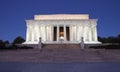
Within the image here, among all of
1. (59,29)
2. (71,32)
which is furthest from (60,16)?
(71,32)

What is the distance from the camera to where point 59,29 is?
68500 mm

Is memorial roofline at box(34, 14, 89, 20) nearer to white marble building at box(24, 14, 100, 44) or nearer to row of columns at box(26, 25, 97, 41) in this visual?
white marble building at box(24, 14, 100, 44)

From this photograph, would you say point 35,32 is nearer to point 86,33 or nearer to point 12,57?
point 86,33

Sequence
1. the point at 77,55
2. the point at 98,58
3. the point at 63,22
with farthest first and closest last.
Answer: the point at 63,22
the point at 77,55
the point at 98,58

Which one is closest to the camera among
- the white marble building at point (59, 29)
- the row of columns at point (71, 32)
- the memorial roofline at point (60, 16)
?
the white marble building at point (59, 29)

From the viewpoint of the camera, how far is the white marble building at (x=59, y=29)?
64750 millimetres

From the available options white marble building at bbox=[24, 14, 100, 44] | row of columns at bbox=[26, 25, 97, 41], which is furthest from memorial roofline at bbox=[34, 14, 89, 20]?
row of columns at bbox=[26, 25, 97, 41]

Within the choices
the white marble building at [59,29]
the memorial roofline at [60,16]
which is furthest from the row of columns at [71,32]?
the memorial roofline at [60,16]

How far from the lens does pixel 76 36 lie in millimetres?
66188

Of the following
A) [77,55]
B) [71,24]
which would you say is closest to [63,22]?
[71,24]

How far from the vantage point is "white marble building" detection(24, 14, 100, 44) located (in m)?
64.8

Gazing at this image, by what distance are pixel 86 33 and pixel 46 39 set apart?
1139cm

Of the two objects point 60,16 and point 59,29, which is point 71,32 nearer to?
point 59,29

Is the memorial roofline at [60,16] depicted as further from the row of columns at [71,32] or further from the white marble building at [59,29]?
the row of columns at [71,32]
